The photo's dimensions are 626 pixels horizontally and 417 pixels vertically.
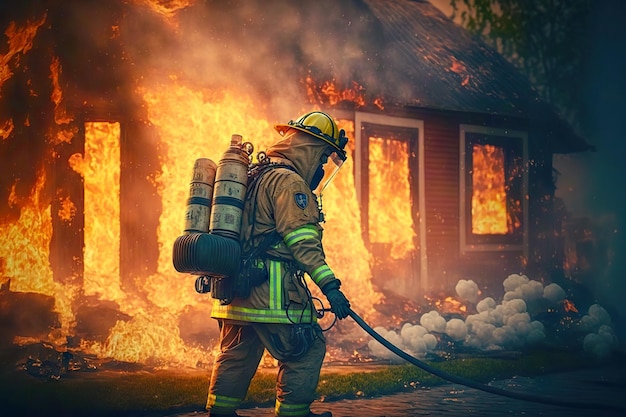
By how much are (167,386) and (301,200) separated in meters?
3.33

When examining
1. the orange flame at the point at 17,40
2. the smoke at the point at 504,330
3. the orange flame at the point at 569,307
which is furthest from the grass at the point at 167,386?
the orange flame at the point at 17,40

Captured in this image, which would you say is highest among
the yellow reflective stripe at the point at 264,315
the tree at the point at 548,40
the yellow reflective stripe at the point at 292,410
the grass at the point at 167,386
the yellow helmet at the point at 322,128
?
the tree at the point at 548,40

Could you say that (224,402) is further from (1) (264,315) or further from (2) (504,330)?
(2) (504,330)

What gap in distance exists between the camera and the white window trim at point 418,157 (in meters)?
14.5

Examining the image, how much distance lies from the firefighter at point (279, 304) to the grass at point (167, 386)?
173 cm

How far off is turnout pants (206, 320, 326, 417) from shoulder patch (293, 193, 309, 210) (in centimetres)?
81

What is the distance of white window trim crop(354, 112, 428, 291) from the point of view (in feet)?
47.5

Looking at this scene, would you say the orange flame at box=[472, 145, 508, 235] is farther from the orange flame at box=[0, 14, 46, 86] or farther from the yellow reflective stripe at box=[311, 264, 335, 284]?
the yellow reflective stripe at box=[311, 264, 335, 284]

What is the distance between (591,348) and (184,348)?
209 inches

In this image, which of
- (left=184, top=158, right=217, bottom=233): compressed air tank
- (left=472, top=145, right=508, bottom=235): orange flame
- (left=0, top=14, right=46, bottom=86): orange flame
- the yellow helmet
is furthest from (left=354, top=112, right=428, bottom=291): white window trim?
(left=184, top=158, right=217, bottom=233): compressed air tank

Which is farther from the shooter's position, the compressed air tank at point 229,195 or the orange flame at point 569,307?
the orange flame at point 569,307

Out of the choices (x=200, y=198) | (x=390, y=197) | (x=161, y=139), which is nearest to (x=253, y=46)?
(x=161, y=139)

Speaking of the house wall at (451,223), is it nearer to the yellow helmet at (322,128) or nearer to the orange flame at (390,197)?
the orange flame at (390,197)

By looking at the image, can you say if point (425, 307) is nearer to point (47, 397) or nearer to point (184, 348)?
point (184, 348)
